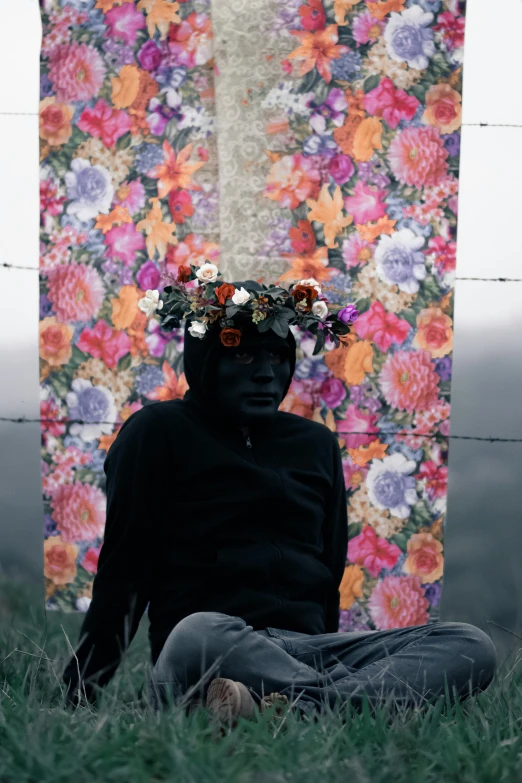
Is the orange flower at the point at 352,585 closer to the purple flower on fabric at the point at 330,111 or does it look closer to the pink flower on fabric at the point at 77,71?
the purple flower on fabric at the point at 330,111

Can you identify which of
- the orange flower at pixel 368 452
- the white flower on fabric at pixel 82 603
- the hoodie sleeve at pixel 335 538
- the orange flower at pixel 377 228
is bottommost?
the white flower on fabric at pixel 82 603

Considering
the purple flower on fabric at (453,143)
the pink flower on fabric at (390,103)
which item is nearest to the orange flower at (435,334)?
the purple flower on fabric at (453,143)

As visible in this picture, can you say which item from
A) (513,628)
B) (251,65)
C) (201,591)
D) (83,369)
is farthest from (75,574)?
(251,65)

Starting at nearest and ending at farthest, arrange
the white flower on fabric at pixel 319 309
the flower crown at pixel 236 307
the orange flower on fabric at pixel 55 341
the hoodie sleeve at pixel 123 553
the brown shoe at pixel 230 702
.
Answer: the brown shoe at pixel 230 702
the hoodie sleeve at pixel 123 553
the flower crown at pixel 236 307
the white flower on fabric at pixel 319 309
the orange flower on fabric at pixel 55 341

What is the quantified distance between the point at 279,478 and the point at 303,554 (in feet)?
0.59

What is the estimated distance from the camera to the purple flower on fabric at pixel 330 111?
3178mm

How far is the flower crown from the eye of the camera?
2217 millimetres

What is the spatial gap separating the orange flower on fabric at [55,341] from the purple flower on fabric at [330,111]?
3.41 ft

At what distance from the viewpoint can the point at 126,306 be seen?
3.23m

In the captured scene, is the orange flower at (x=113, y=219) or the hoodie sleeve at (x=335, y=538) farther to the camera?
the orange flower at (x=113, y=219)

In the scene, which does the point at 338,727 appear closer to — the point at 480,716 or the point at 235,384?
the point at 480,716

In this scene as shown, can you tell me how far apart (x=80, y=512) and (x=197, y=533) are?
3.82 feet

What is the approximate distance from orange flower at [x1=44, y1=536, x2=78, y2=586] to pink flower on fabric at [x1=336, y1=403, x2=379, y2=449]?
0.96 meters

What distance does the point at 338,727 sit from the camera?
166 cm
